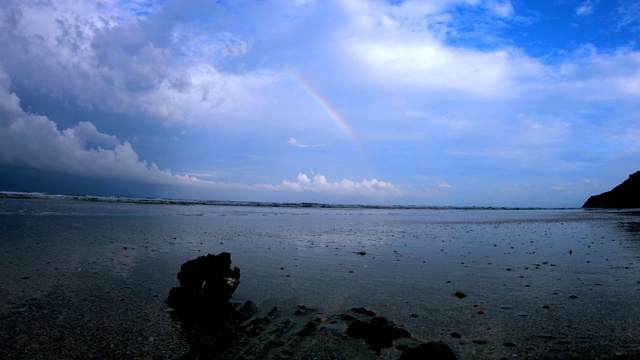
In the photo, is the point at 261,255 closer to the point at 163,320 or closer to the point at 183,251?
the point at 183,251

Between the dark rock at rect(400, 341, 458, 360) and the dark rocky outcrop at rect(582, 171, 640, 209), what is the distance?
137472 mm

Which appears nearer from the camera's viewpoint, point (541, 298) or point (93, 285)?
point (541, 298)

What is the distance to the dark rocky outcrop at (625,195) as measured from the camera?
368 feet

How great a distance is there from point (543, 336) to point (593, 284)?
569 cm

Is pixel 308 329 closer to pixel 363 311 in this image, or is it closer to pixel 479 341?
pixel 363 311

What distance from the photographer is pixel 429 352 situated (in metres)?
5.26

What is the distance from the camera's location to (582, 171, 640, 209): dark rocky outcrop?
112188 millimetres

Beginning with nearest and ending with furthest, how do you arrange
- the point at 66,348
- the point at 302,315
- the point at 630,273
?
the point at 66,348 → the point at 302,315 → the point at 630,273

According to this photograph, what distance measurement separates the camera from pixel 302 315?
8.00 meters

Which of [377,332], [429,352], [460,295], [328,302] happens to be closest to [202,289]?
[328,302]

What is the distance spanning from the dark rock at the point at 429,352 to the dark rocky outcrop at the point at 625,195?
13747 cm

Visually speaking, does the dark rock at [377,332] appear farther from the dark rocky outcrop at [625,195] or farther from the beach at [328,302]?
the dark rocky outcrop at [625,195]

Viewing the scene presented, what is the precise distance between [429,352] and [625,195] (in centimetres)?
14877

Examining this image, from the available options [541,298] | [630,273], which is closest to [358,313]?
[541,298]
